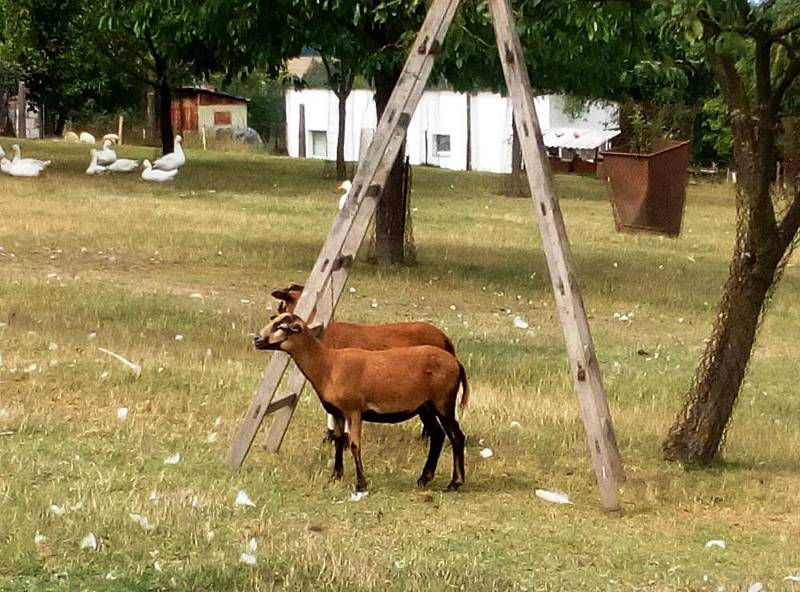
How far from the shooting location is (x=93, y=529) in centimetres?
580

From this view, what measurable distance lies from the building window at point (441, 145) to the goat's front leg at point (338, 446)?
4402 cm

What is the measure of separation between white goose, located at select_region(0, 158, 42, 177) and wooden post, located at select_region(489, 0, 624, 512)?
21.8 meters

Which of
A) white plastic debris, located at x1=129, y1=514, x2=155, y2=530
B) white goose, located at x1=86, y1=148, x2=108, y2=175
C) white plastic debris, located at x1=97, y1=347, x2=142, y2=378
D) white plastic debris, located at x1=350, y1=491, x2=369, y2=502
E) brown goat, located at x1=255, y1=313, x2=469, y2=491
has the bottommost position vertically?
white goose, located at x1=86, y1=148, x2=108, y2=175

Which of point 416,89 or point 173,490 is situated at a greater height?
point 416,89

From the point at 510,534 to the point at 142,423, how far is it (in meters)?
2.66

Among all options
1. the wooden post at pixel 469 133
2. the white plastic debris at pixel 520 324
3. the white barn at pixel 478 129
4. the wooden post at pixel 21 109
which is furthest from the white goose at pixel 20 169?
the wooden post at pixel 469 133

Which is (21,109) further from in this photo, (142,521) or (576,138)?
(142,521)

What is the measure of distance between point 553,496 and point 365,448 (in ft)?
4.26

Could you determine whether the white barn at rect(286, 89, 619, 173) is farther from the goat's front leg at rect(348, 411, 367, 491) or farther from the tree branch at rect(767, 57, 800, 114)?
the goat's front leg at rect(348, 411, 367, 491)

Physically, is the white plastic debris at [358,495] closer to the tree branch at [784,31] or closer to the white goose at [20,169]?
the tree branch at [784,31]

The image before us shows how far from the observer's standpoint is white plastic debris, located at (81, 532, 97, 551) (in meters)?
5.56

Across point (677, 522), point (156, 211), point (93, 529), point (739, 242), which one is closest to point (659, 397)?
point (739, 242)

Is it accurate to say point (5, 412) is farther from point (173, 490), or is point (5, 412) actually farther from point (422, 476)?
point (422, 476)

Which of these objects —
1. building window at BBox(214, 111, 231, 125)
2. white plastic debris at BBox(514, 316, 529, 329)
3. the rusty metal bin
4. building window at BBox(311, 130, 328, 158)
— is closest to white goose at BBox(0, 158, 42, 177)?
the rusty metal bin
